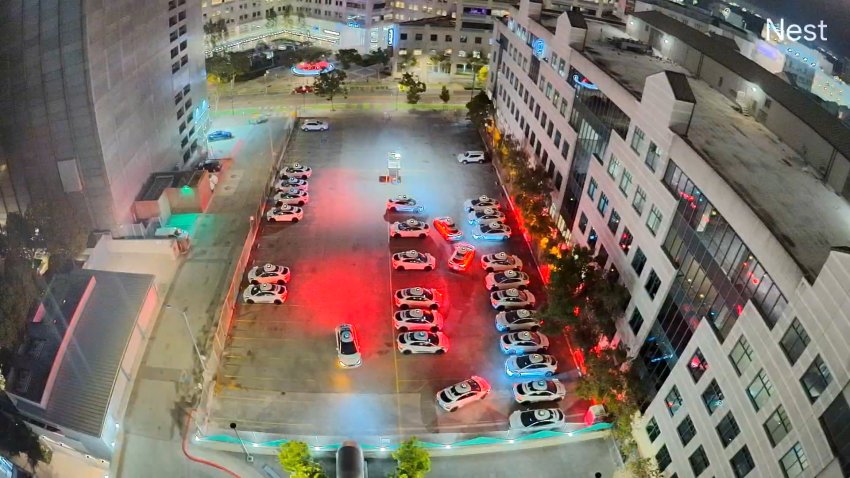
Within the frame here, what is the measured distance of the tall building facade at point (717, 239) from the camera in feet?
63.5

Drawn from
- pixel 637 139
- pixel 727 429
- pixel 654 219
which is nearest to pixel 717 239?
pixel 654 219

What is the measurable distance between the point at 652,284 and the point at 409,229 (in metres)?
22.5

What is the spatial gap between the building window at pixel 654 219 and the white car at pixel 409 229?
20.9m

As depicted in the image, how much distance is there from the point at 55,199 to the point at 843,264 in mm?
48363

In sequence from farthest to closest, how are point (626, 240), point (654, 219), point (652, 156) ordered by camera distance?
1. point (626, 240)
2. point (652, 156)
3. point (654, 219)

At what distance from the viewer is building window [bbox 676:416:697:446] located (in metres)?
26.2

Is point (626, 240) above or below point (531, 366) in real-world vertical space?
above

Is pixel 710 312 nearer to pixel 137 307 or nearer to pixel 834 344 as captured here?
pixel 834 344

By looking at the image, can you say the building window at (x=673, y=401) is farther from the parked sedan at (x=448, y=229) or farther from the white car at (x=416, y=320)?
the parked sedan at (x=448, y=229)

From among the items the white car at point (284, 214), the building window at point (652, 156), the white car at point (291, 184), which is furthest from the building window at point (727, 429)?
the white car at point (291, 184)

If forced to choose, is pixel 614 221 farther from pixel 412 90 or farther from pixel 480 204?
pixel 412 90

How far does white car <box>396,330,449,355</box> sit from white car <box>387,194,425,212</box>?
16880 millimetres

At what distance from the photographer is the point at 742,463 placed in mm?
22562

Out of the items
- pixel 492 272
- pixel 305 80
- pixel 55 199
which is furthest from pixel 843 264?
pixel 305 80
